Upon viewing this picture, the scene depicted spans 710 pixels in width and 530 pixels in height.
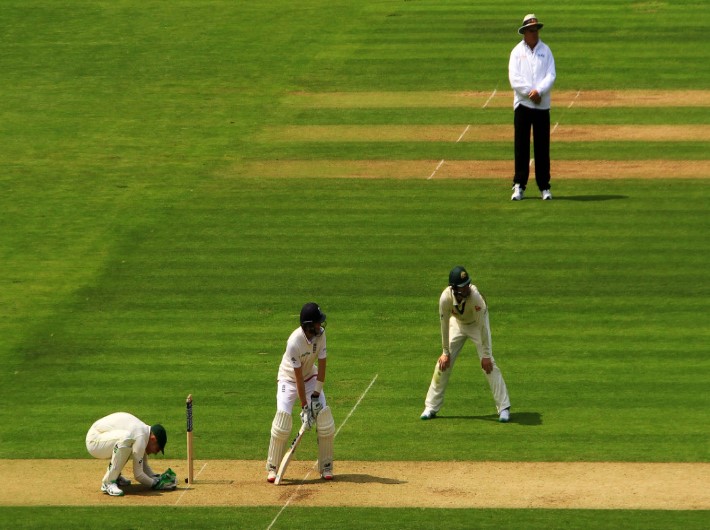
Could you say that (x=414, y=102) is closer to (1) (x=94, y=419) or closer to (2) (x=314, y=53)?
(2) (x=314, y=53)

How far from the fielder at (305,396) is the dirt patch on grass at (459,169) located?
41.0ft

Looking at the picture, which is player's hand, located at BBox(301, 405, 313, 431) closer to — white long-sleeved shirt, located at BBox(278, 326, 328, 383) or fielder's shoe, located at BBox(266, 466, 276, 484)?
white long-sleeved shirt, located at BBox(278, 326, 328, 383)

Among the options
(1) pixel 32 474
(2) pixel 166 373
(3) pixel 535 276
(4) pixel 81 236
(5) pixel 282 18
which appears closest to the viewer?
(1) pixel 32 474

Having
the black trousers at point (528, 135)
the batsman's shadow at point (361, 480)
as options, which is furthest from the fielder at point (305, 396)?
the black trousers at point (528, 135)

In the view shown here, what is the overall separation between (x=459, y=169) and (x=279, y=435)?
13495 millimetres

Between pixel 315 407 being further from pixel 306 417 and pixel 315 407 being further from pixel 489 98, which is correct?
pixel 489 98

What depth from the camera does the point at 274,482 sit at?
17766 mm

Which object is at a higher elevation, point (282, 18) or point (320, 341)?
point (282, 18)

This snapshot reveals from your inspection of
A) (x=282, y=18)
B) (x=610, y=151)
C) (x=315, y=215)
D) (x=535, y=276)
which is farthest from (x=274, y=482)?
(x=282, y=18)

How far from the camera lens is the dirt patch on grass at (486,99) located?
33719 millimetres

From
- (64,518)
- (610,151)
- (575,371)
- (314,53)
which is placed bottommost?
(64,518)

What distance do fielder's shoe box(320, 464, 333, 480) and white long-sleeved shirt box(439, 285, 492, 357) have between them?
2.45 meters

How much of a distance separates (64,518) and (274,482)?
2422 millimetres

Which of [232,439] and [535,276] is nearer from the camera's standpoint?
[232,439]
